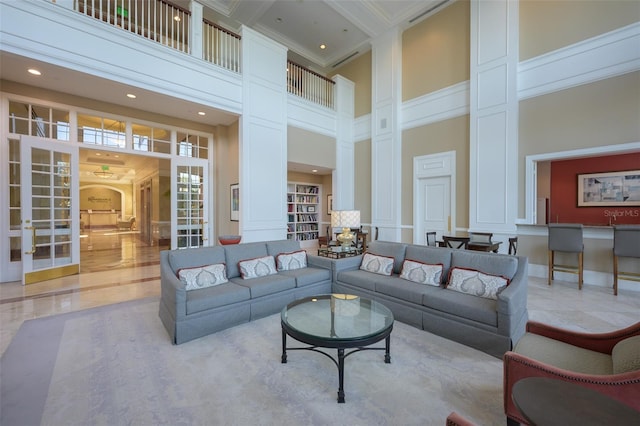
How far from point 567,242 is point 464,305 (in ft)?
10.9

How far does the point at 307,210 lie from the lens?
10086mm

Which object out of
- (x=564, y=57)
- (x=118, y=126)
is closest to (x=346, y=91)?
(x=564, y=57)

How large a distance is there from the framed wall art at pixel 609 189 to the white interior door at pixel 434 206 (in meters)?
3.51

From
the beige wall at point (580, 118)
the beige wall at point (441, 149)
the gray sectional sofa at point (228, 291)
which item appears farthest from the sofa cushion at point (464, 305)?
the beige wall at point (441, 149)

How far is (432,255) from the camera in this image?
3.44m

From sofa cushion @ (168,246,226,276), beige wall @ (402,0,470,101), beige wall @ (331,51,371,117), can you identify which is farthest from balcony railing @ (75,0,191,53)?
beige wall @ (402,0,470,101)

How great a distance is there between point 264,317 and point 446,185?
535 cm

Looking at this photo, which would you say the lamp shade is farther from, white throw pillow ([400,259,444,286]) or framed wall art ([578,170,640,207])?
framed wall art ([578,170,640,207])

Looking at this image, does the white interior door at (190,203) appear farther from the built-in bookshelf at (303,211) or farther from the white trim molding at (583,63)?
the white trim molding at (583,63)

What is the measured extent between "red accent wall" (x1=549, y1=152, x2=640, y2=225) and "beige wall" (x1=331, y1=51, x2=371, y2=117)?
5444mm

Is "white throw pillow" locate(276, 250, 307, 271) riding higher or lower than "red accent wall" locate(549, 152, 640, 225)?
lower

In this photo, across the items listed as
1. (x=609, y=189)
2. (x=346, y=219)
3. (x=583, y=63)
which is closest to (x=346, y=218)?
(x=346, y=219)

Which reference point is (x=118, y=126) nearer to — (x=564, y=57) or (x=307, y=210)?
(x=307, y=210)

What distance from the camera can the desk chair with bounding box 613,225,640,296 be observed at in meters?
4.02
